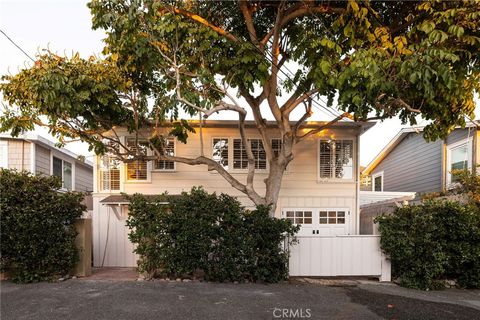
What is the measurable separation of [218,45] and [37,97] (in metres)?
4.02

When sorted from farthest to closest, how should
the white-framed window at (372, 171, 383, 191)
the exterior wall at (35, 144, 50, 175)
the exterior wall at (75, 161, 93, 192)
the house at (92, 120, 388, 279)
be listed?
the white-framed window at (372, 171, 383, 191), the exterior wall at (75, 161, 93, 192), the exterior wall at (35, 144, 50, 175), the house at (92, 120, 388, 279)

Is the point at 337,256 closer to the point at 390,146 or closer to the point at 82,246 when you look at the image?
the point at 82,246

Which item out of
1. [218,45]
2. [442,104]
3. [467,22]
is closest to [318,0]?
[218,45]

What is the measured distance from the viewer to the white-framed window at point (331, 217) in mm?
11164

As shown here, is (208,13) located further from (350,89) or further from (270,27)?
(350,89)

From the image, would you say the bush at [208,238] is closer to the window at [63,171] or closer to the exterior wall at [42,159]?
the exterior wall at [42,159]

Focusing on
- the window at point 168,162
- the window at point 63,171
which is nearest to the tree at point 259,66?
the window at point 168,162

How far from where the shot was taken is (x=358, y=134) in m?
11.3

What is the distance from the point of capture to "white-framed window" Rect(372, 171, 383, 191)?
18703 millimetres

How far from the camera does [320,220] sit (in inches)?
439

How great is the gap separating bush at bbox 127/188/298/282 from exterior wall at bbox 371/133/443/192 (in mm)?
8522

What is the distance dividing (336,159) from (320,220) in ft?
6.72

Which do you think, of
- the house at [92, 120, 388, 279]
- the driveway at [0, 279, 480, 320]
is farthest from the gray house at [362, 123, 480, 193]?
the driveway at [0, 279, 480, 320]

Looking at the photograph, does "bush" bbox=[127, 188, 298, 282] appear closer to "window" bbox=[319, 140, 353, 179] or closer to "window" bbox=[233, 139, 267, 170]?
"window" bbox=[233, 139, 267, 170]
